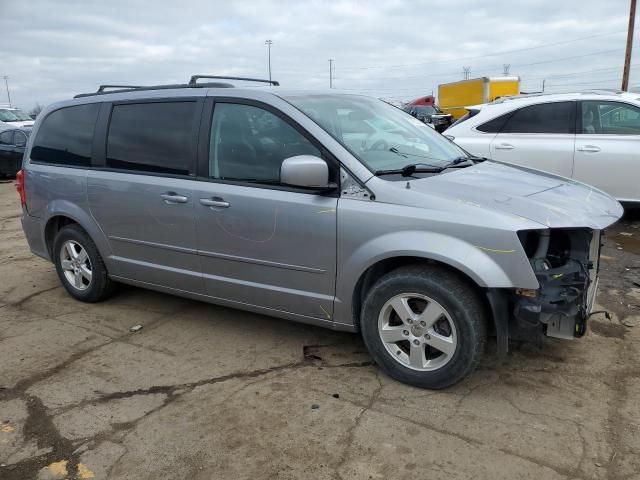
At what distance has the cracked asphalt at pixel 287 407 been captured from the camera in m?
2.64

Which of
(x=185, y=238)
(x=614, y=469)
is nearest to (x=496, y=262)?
(x=614, y=469)

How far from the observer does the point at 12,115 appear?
22.0 meters

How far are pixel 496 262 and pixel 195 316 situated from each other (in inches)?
103

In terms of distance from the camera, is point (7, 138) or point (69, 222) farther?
point (7, 138)

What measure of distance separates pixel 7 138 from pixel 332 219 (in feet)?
43.9

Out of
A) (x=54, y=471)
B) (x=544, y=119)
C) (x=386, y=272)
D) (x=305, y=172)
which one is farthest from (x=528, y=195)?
(x=544, y=119)

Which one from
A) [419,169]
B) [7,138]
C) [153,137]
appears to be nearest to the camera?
[419,169]

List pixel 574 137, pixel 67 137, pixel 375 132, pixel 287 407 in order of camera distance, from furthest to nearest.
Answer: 1. pixel 574 137
2. pixel 67 137
3. pixel 375 132
4. pixel 287 407

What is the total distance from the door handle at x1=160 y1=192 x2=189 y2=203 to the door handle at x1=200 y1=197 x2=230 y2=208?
0.17m

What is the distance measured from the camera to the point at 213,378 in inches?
138

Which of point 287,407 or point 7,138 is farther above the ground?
point 7,138

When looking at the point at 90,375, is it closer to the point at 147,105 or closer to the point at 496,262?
the point at 147,105

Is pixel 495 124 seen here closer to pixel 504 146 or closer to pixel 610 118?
pixel 504 146

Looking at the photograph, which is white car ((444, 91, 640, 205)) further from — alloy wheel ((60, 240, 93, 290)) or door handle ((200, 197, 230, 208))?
alloy wheel ((60, 240, 93, 290))
